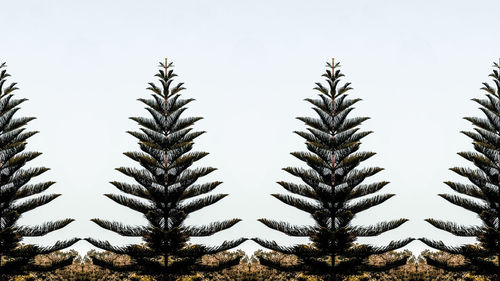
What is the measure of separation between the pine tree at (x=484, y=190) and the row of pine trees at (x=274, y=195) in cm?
3

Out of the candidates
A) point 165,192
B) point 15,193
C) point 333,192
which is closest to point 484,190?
point 333,192

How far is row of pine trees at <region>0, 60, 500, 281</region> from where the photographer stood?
14.4m

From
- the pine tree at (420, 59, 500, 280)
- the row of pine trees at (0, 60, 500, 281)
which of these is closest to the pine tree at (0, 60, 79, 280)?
the row of pine trees at (0, 60, 500, 281)

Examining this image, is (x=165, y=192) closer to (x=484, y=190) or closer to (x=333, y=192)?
(x=333, y=192)

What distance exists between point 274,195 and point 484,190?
5.28m

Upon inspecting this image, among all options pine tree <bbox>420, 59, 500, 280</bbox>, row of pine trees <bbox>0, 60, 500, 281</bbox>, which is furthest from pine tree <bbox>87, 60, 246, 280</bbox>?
pine tree <bbox>420, 59, 500, 280</bbox>

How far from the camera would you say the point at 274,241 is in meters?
14.6

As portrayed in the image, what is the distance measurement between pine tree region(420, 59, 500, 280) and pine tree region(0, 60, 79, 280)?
386 inches

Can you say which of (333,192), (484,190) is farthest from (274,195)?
(484,190)

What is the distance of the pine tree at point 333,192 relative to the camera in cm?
1456

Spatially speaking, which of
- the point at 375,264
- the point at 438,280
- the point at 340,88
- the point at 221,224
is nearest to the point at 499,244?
the point at 438,280

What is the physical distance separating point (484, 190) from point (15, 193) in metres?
11.8

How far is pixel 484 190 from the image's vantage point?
14383 mm

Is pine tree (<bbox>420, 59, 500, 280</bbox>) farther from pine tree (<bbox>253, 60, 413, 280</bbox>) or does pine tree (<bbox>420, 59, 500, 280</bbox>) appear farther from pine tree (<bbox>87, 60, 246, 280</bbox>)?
pine tree (<bbox>87, 60, 246, 280</bbox>)
